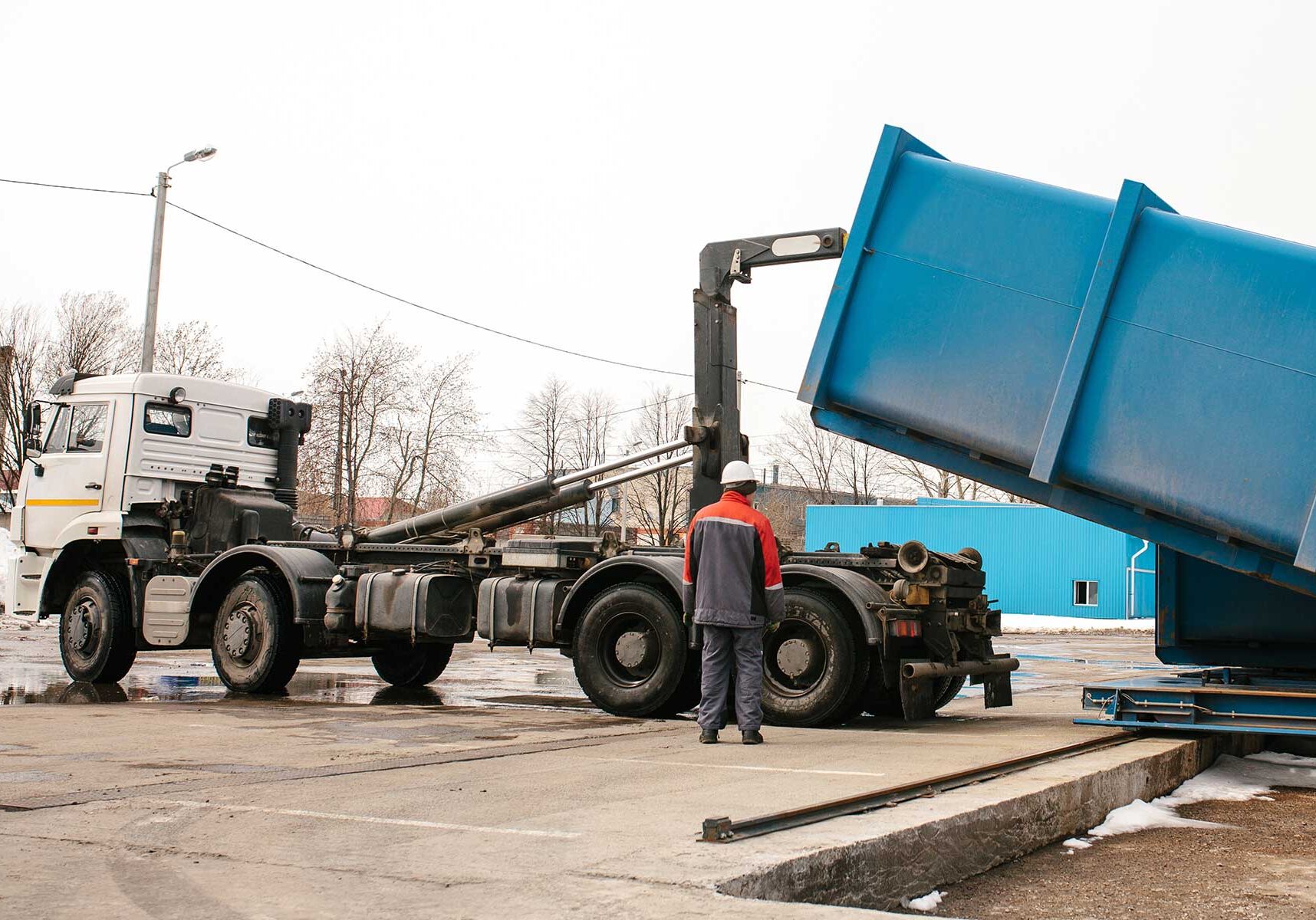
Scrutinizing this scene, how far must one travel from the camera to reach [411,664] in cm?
1334

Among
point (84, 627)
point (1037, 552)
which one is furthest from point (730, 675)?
point (1037, 552)

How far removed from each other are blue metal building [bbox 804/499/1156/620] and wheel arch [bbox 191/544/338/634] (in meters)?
31.9

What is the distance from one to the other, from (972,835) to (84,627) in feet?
34.5

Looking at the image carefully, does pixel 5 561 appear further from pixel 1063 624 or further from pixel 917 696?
pixel 1063 624

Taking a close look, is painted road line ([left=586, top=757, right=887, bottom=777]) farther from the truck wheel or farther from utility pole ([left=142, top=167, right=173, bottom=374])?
utility pole ([left=142, top=167, right=173, bottom=374])

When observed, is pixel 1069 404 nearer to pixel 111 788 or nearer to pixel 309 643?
pixel 111 788

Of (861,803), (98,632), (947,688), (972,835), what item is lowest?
(972,835)

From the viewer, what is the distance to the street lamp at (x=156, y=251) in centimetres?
1994

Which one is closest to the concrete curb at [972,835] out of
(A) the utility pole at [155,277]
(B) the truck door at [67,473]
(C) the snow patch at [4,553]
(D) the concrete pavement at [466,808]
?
(D) the concrete pavement at [466,808]

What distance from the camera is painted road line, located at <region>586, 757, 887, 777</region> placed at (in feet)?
18.7

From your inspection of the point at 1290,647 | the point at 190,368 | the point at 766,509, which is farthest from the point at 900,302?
the point at 766,509

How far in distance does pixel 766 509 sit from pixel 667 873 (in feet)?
189

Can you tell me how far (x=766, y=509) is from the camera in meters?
60.9

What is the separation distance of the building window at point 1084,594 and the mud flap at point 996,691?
33512mm
